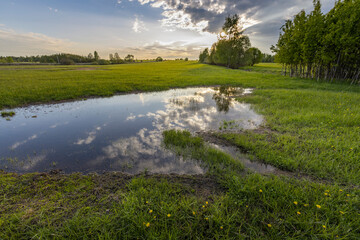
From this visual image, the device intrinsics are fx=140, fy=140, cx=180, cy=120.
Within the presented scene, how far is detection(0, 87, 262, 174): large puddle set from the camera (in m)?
4.93

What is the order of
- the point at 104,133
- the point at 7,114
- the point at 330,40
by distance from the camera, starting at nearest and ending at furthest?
the point at 104,133
the point at 7,114
the point at 330,40

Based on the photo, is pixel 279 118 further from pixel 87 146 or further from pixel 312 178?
pixel 87 146

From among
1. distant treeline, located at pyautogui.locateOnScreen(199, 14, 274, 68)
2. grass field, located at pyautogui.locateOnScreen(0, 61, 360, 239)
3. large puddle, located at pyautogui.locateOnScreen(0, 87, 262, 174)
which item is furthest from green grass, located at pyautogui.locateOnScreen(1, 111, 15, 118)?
distant treeline, located at pyautogui.locateOnScreen(199, 14, 274, 68)

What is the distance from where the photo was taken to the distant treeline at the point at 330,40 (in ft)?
54.7

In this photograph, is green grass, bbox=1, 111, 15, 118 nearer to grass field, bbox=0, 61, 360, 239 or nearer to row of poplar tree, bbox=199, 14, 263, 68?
grass field, bbox=0, 61, 360, 239

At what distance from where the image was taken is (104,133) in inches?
283

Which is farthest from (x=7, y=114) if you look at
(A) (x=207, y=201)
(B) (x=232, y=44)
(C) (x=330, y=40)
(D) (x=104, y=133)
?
(B) (x=232, y=44)

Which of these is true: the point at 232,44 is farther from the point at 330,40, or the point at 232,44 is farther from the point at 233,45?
the point at 330,40

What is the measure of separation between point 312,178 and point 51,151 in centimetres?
918

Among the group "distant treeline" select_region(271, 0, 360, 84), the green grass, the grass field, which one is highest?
"distant treeline" select_region(271, 0, 360, 84)

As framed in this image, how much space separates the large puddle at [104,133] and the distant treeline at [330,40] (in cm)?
1830

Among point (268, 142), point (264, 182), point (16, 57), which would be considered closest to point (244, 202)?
point (264, 182)

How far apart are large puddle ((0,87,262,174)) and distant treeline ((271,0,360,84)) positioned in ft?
60.0

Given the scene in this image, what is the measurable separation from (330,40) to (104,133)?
2815 centimetres
